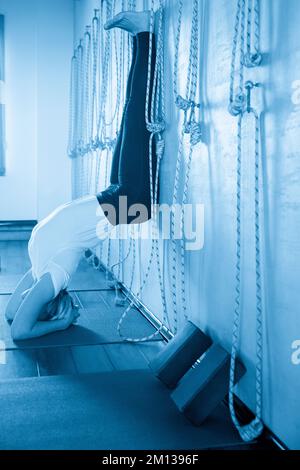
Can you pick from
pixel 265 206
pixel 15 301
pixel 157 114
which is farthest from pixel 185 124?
pixel 15 301

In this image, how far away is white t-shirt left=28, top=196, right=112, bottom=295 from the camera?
2.65m

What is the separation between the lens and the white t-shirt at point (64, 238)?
8.70 ft

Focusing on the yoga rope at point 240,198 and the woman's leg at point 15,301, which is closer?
the yoga rope at point 240,198

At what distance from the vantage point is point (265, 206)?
1.67 metres

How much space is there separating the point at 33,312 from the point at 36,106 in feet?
13.0

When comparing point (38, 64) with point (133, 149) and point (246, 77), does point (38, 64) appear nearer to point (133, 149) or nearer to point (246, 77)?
point (133, 149)

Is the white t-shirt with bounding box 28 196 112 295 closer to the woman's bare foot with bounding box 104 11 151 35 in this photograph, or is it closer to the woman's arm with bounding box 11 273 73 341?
the woman's arm with bounding box 11 273 73 341

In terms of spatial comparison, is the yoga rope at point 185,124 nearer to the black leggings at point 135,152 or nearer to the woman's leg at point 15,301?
the black leggings at point 135,152

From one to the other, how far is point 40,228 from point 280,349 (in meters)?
1.49

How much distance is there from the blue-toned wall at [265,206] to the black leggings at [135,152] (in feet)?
1.21

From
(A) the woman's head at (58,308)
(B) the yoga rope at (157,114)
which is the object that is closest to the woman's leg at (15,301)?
(A) the woman's head at (58,308)

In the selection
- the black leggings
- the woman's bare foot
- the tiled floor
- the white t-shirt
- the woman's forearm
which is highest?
the woman's bare foot

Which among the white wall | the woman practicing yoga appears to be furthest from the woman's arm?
the white wall

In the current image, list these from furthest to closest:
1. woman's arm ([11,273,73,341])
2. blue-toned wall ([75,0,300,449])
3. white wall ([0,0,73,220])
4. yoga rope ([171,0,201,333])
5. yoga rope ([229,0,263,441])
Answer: white wall ([0,0,73,220]) < woman's arm ([11,273,73,341]) < yoga rope ([171,0,201,333]) < yoga rope ([229,0,263,441]) < blue-toned wall ([75,0,300,449])
